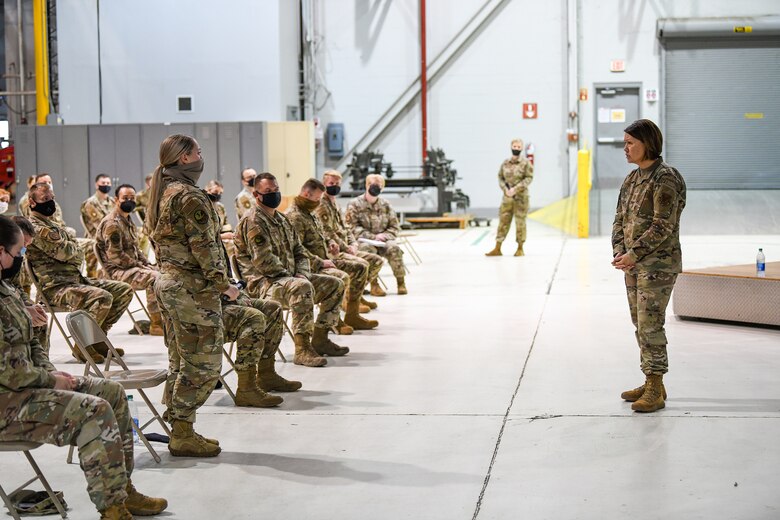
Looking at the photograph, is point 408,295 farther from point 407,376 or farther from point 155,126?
point 155,126

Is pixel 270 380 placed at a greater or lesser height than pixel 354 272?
lesser

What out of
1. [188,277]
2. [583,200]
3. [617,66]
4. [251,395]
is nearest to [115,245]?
[251,395]

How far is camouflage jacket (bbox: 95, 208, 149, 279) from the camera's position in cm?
898

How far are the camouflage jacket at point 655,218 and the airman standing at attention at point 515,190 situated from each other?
370 inches

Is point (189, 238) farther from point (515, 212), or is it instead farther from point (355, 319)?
point (515, 212)

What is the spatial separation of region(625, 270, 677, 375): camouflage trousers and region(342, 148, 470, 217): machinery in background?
1471 centimetres

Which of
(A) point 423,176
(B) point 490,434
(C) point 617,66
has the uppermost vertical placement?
(C) point 617,66

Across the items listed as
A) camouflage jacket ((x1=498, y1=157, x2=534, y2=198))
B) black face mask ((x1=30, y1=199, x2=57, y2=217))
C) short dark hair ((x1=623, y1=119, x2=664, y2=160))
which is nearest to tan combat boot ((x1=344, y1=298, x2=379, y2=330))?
black face mask ((x1=30, y1=199, x2=57, y2=217))

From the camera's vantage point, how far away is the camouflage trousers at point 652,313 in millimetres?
5883

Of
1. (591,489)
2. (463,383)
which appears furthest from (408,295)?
(591,489)

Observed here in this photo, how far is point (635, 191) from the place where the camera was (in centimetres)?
599

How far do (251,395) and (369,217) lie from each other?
222 inches

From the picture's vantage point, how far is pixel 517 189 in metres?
15.5

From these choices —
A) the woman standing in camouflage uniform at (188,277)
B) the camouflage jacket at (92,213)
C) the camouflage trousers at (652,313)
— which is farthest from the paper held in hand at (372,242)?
the woman standing in camouflage uniform at (188,277)
